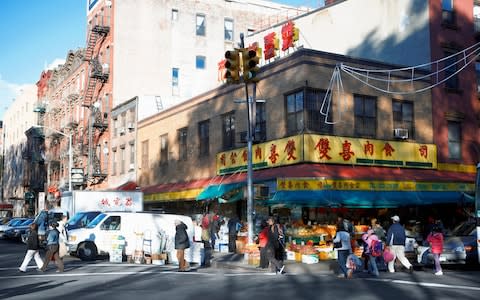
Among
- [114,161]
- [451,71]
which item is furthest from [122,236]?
[114,161]

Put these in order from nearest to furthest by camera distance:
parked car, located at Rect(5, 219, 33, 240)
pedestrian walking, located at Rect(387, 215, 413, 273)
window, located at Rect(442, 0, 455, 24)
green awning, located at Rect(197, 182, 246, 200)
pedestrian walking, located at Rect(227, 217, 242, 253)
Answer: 1. pedestrian walking, located at Rect(387, 215, 413, 273)
2. pedestrian walking, located at Rect(227, 217, 242, 253)
3. green awning, located at Rect(197, 182, 246, 200)
4. window, located at Rect(442, 0, 455, 24)
5. parked car, located at Rect(5, 219, 33, 240)

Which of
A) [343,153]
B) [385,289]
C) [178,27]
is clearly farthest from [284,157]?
[178,27]

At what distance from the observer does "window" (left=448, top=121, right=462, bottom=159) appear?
30281 millimetres

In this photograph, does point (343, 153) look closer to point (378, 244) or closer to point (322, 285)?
point (378, 244)

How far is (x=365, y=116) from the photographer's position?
2778cm

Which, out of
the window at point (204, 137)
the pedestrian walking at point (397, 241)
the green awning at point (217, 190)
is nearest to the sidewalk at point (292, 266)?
the pedestrian walking at point (397, 241)

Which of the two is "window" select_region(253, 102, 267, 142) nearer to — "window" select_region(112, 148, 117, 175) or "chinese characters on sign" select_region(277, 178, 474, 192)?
"chinese characters on sign" select_region(277, 178, 474, 192)

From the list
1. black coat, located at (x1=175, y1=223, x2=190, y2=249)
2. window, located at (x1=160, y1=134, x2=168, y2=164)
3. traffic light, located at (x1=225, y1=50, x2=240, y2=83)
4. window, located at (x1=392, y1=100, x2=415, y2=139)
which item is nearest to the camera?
traffic light, located at (x1=225, y1=50, x2=240, y2=83)

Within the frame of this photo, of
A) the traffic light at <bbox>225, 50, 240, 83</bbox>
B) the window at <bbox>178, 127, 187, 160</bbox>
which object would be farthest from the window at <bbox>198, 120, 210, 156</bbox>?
the traffic light at <bbox>225, 50, 240, 83</bbox>

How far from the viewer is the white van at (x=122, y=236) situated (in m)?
22.3

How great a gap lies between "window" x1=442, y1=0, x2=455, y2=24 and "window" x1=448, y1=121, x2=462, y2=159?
5.20m

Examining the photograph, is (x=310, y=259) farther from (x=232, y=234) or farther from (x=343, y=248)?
(x=232, y=234)

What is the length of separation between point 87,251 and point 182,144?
14.3 metres

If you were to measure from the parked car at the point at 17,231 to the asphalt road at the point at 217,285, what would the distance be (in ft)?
60.9
